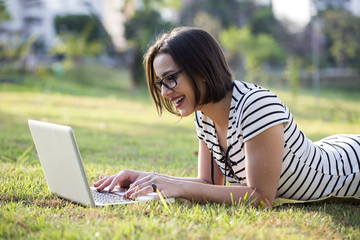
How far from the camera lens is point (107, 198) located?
2.33 meters

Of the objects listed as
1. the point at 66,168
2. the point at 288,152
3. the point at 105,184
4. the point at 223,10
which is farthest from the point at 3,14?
the point at 223,10

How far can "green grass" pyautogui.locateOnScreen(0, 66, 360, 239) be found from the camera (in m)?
1.84

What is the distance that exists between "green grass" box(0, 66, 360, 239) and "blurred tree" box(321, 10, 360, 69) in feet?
21.9

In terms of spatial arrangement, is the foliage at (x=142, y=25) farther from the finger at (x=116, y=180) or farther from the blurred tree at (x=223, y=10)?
the finger at (x=116, y=180)

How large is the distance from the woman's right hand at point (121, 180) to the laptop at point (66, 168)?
0.03m

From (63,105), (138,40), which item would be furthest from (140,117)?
(138,40)

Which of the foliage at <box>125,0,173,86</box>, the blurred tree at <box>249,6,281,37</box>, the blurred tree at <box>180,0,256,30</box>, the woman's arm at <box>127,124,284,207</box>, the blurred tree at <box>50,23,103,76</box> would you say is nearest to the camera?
the woman's arm at <box>127,124,284,207</box>

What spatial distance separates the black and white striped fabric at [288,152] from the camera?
7.17 feet

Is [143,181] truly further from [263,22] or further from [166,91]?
[263,22]

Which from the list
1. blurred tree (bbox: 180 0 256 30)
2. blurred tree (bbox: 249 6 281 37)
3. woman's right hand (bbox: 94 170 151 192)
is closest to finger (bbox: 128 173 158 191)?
woman's right hand (bbox: 94 170 151 192)

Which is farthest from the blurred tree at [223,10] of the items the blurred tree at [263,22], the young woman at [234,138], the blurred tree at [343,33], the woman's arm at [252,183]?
the woman's arm at [252,183]

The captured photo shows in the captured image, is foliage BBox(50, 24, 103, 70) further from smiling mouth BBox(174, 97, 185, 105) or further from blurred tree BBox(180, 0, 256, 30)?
smiling mouth BBox(174, 97, 185, 105)

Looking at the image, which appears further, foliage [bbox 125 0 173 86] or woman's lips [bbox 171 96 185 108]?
foliage [bbox 125 0 173 86]

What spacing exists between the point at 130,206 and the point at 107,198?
0.19 metres
